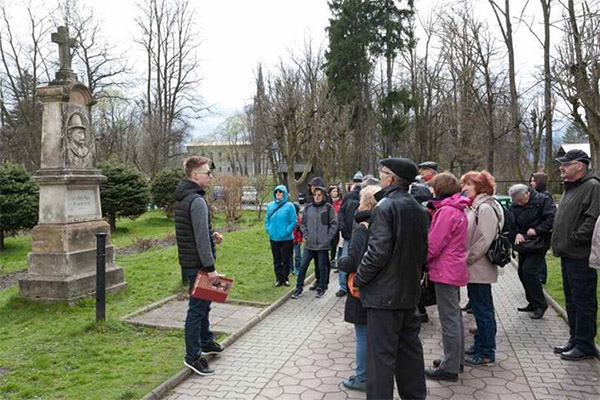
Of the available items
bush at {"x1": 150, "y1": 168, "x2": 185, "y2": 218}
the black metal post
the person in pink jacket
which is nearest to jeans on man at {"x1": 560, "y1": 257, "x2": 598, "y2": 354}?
the person in pink jacket

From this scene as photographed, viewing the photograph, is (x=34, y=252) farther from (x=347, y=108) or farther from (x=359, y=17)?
(x=359, y=17)

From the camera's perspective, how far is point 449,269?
4.59m

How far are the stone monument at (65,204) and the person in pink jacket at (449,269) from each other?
5.19 meters

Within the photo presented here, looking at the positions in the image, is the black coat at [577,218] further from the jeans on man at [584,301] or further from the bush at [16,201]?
the bush at [16,201]

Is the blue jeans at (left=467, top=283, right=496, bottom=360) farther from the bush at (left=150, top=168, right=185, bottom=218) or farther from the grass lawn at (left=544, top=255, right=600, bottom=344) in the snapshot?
the bush at (left=150, top=168, right=185, bottom=218)

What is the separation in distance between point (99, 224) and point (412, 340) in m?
5.90

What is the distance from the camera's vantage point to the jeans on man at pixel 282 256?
28.7ft

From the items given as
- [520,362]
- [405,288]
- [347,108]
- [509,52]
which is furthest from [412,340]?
[347,108]

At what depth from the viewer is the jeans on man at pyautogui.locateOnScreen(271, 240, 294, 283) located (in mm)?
8750

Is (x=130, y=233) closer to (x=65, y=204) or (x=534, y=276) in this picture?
(x=65, y=204)

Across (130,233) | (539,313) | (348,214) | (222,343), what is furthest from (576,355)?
(130,233)

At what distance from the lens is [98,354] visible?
5254mm

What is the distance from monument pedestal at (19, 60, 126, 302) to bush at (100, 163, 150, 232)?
445 inches

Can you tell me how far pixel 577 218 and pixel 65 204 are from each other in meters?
6.81
